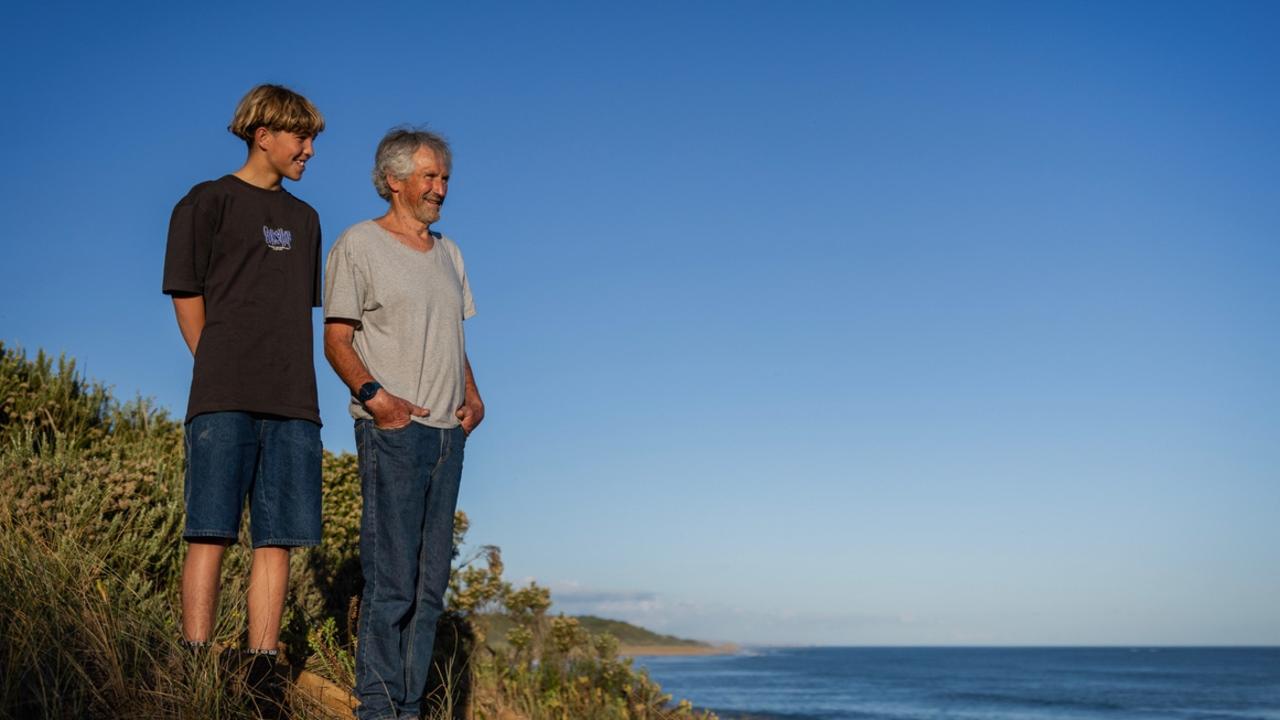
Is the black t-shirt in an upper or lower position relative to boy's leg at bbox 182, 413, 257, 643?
upper

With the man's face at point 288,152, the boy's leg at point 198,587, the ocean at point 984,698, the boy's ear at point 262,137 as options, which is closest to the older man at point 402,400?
the man's face at point 288,152

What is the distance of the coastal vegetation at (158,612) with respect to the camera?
3.57 meters

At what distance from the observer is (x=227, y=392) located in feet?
11.9

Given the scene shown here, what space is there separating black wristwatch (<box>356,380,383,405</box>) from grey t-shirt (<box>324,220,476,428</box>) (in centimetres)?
12

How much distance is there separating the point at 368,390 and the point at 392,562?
645 millimetres

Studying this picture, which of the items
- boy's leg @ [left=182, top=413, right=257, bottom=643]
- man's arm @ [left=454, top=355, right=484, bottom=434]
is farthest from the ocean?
boy's leg @ [left=182, top=413, right=257, bottom=643]

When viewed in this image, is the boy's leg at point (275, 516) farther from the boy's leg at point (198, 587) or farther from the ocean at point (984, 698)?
the ocean at point (984, 698)

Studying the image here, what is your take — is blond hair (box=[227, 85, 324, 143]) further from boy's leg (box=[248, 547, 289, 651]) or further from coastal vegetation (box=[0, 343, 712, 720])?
coastal vegetation (box=[0, 343, 712, 720])

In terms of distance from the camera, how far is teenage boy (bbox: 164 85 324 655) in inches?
142

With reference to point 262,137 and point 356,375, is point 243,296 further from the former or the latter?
point 262,137

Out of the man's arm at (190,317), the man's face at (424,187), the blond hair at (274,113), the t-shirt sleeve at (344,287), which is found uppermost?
the blond hair at (274,113)

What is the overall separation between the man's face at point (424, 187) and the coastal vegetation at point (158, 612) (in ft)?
5.98

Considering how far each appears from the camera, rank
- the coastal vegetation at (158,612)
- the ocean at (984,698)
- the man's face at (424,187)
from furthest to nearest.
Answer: the ocean at (984,698), the man's face at (424,187), the coastal vegetation at (158,612)

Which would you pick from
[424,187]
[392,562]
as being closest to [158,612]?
[392,562]
